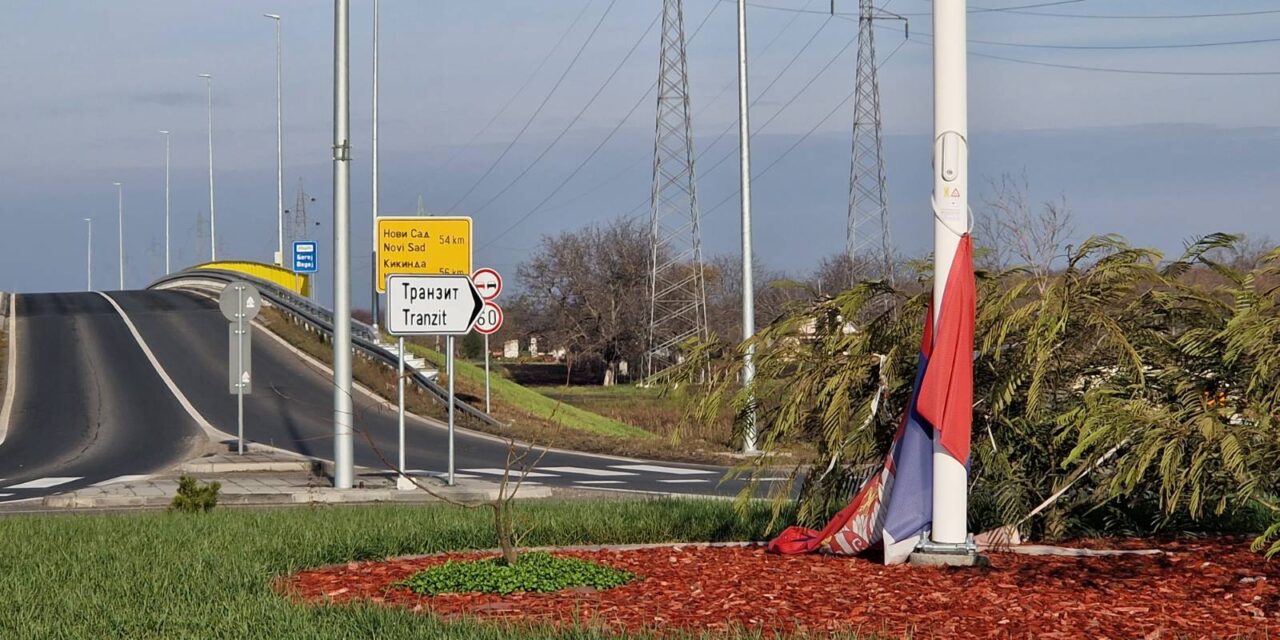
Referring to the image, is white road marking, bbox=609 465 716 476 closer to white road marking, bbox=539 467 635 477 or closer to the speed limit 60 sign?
white road marking, bbox=539 467 635 477

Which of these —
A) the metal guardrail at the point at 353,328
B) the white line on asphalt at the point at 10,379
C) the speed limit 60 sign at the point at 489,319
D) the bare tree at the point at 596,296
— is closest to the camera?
the speed limit 60 sign at the point at 489,319

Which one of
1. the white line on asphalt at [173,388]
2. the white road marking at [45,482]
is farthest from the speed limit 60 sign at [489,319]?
the white line on asphalt at [173,388]

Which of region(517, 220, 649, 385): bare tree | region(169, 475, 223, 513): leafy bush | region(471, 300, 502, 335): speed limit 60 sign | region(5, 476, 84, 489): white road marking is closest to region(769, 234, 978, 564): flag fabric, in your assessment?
region(169, 475, 223, 513): leafy bush

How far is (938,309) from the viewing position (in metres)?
8.49

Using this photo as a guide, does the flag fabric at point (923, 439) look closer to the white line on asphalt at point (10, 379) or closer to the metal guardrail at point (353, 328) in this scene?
the metal guardrail at point (353, 328)

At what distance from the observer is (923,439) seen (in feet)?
28.3

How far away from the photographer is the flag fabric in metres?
8.38

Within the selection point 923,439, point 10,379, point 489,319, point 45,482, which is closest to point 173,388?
point 10,379

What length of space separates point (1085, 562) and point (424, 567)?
13.0 feet

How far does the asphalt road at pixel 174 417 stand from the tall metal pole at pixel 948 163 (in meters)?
6.76

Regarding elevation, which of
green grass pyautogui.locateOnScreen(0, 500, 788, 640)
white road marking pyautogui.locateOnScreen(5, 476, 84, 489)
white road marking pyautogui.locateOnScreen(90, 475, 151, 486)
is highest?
green grass pyautogui.locateOnScreen(0, 500, 788, 640)

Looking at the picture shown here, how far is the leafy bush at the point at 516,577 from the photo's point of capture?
26.0 ft

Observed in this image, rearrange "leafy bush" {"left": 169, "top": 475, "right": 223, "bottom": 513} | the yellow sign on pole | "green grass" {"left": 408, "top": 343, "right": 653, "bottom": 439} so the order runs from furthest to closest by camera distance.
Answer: "green grass" {"left": 408, "top": 343, "right": 653, "bottom": 439}, the yellow sign on pole, "leafy bush" {"left": 169, "top": 475, "right": 223, "bottom": 513}

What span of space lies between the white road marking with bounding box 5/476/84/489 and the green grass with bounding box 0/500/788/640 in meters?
8.50
